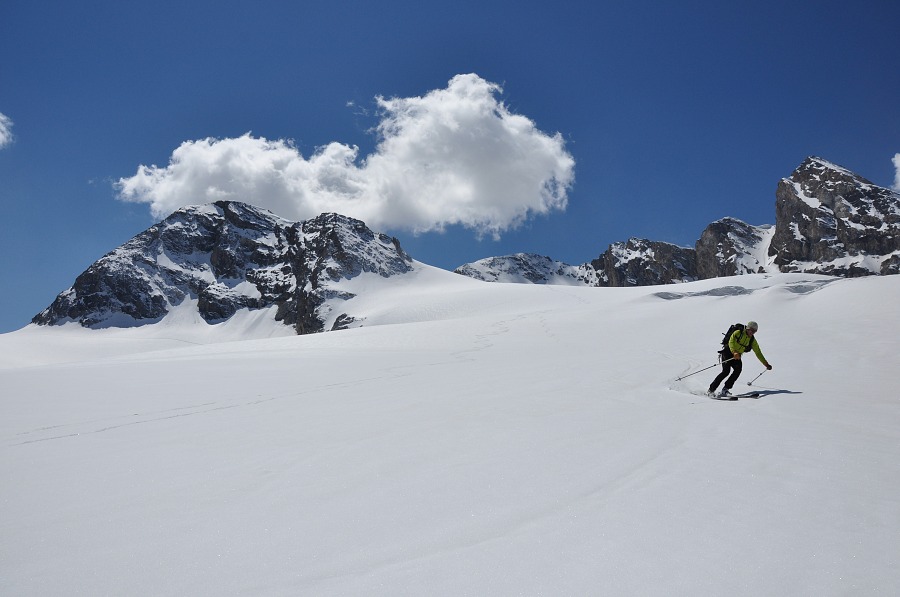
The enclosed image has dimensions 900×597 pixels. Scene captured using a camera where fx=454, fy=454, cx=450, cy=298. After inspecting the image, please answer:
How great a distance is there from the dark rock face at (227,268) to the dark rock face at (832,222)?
15164 cm

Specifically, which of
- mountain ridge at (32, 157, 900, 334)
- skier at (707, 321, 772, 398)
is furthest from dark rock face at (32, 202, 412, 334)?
skier at (707, 321, 772, 398)

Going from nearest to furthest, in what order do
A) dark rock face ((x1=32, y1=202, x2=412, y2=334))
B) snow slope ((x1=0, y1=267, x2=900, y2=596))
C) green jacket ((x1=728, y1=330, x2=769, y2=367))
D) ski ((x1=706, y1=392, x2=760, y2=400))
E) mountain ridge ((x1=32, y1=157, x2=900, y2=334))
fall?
1. snow slope ((x1=0, y1=267, x2=900, y2=596))
2. ski ((x1=706, y1=392, x2=760, y2=400))
3. green jacket ((x1=728, y1=330, x2=769, y2=367))
4. dark rock face ((x1=32, y1=202, x2=412, y2=334))
5. mountain ridge ((x1=32, y1=157, x2=900, y2=334))

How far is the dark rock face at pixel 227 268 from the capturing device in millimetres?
135000

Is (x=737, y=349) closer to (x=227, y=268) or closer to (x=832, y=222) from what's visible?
(x=227, y=268)

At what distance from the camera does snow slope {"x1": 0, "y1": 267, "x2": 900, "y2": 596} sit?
2807 millimetres

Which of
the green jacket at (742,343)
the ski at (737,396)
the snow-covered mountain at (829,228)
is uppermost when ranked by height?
the snow-covered mountain at (829,228)

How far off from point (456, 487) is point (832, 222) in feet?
731

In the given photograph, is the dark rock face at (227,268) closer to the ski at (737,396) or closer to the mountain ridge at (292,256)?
the mountain ridge at (292,256)

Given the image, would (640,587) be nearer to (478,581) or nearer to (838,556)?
(478,581)

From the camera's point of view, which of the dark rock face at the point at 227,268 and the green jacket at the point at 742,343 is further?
the dark rock face at the point at 227,268

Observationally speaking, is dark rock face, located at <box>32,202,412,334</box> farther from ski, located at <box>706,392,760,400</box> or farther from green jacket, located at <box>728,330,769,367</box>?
ski, located at <box>706,392,760,400</box>

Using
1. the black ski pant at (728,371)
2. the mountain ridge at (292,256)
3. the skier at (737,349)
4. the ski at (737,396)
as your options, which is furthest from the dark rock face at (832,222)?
the ski at (737,396)

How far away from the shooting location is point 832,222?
171 m

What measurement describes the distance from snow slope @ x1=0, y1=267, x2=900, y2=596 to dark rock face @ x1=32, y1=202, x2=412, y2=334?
111 m
